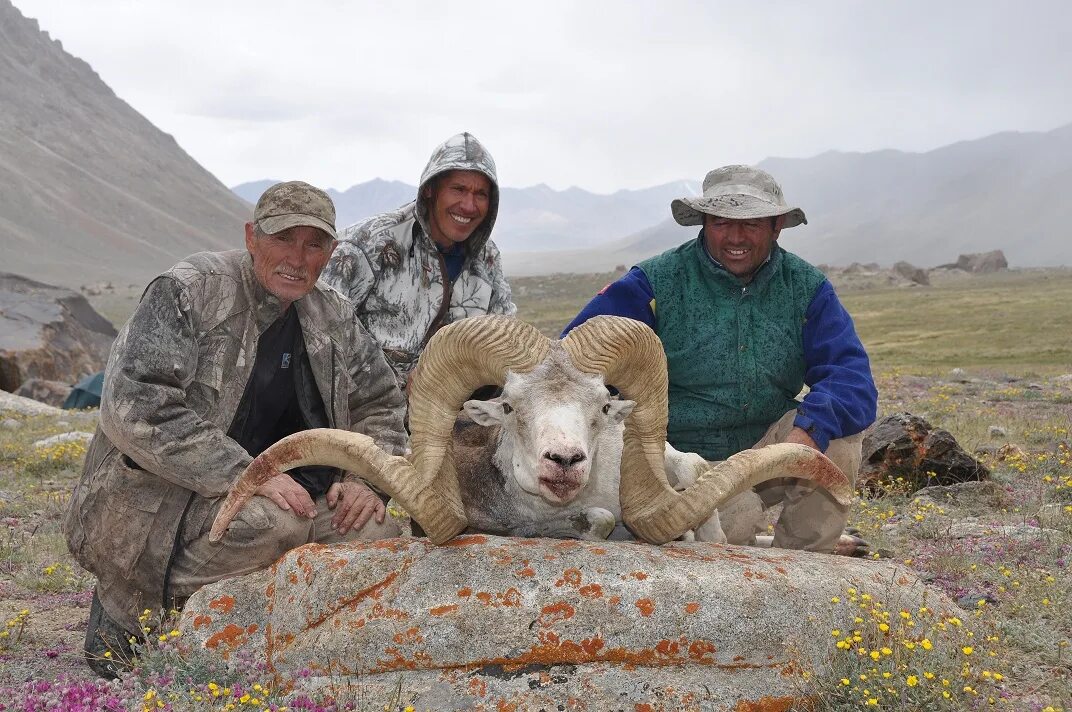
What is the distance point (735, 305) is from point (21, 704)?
544 cm

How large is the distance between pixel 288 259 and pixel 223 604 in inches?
86.7

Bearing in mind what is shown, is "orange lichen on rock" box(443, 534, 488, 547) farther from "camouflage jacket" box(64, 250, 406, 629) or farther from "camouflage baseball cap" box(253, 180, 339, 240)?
"camouflage baseball cap" box(253, 180, 339, 240)

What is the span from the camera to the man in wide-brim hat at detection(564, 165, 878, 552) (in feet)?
23.1

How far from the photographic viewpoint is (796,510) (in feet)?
22.2

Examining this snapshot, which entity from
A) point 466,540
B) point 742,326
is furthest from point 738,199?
point 466,540

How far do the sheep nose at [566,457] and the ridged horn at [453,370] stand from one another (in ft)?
2.29

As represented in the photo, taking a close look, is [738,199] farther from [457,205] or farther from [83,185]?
[83,185]

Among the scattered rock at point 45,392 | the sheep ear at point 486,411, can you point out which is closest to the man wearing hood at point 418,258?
the sheep ear at point 486,411

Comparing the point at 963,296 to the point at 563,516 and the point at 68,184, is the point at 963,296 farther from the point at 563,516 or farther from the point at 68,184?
the point at 68,184

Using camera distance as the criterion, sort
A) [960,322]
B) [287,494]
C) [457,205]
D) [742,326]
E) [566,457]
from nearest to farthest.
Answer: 1. [566,457]
2. [287,494]
3. [742,326]
4. [457,205]
5. [960,322]

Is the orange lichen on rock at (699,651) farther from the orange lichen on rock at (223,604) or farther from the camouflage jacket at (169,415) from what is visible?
the camouflage jacket at (169,415)

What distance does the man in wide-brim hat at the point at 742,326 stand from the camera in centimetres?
705

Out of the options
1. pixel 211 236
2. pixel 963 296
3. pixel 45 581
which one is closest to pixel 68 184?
pixel 211 236

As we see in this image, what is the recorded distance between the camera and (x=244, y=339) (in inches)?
242
